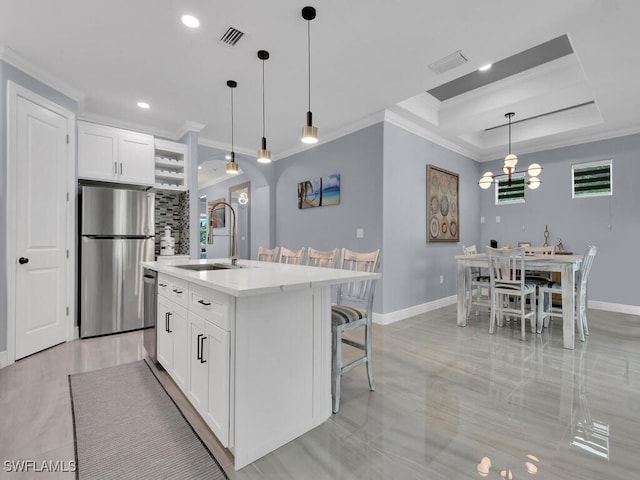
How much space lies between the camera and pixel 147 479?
4.47 feet

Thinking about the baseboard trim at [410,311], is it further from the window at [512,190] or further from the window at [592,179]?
the window at [592,179]

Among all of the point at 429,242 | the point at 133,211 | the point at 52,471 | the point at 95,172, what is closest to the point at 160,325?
the point at 52,471

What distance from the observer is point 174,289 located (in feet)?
6.84

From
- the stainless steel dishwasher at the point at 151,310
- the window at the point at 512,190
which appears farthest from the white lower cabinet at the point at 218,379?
the window at the point at 512,190

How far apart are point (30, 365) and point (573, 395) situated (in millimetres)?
4269

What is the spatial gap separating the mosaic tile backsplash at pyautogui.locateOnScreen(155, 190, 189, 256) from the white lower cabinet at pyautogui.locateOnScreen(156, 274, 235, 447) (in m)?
2.37

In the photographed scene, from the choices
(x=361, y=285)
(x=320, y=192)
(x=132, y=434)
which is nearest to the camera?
(x=132, y=434)

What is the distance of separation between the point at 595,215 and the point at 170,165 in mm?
6347

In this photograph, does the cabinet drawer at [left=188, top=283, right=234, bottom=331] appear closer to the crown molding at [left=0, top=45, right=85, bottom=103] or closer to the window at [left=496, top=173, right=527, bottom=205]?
the crown molding at [left=0, top=45, right=85, bottom=103]

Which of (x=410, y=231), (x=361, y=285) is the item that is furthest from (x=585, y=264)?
(x=361, y=285)

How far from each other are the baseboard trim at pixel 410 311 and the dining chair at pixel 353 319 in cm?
173

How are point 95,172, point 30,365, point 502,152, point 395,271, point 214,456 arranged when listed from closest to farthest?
point 214,456 < point 30,365 < point 95,172 < point 395,271 < point 502,152

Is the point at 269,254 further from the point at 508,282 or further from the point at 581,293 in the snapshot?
the point at 581,293

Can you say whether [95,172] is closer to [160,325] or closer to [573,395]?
[160,325]
